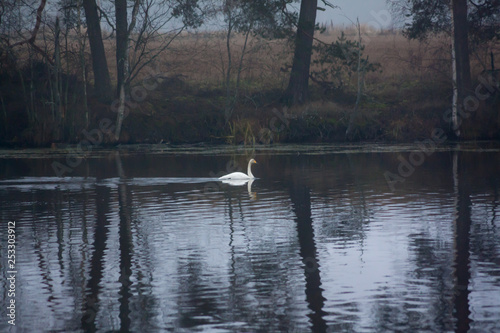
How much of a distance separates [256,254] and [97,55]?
3258cm

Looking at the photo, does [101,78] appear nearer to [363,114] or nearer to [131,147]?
[131,147]

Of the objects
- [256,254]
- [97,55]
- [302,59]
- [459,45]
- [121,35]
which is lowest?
[256,254]

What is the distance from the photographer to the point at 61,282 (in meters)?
Result: 9.52

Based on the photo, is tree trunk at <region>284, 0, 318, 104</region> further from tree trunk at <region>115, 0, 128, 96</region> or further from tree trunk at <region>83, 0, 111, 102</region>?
tree trunk at <region>83, 0, 111, 102</region>

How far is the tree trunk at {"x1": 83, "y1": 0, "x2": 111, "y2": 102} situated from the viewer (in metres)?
39.8

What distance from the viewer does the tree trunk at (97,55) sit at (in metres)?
39.8

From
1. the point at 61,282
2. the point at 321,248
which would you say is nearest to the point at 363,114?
the point at 321,248

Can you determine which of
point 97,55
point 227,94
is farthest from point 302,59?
point 97,55

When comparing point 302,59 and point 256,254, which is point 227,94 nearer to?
point 302,59

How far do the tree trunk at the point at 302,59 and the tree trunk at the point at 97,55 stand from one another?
1028 cm

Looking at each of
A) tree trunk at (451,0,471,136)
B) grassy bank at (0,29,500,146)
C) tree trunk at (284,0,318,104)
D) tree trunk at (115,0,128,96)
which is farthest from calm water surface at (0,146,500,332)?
tree trunk at (284,0,318,104)

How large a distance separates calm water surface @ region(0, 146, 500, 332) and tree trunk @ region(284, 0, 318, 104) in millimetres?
20881

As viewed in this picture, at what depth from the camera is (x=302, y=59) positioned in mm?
42562

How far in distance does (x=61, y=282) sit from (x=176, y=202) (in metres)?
7.51
